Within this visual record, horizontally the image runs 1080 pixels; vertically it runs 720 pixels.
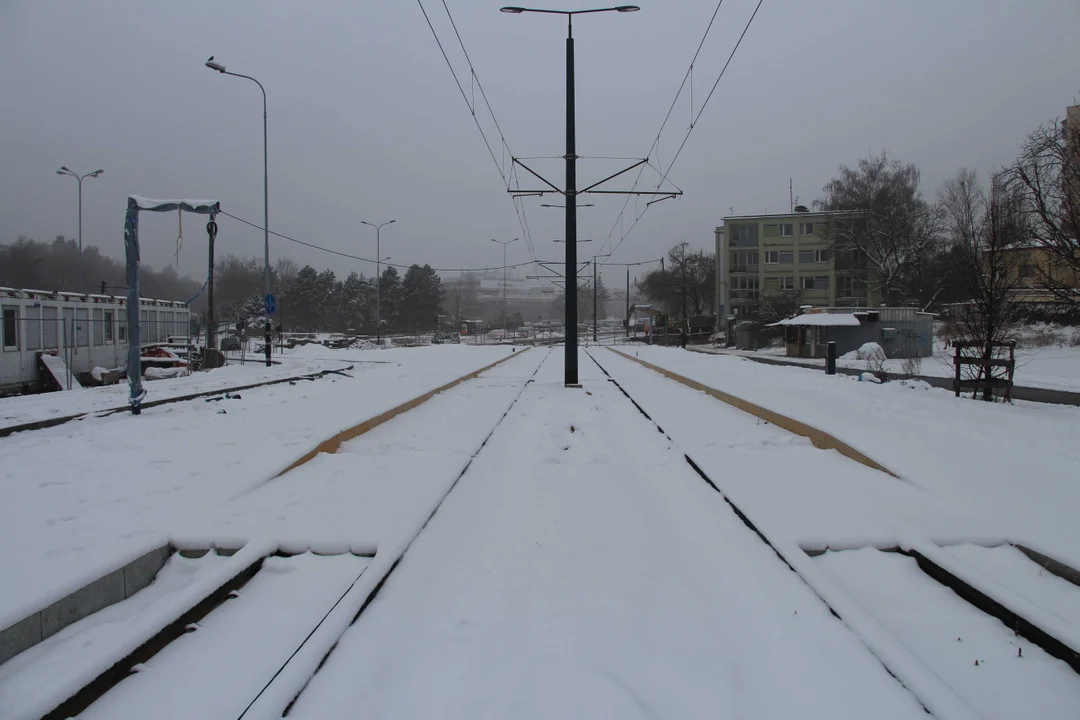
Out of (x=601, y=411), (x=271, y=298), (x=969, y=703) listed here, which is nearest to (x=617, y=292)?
(x=271, y=298)

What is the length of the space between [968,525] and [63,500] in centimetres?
683

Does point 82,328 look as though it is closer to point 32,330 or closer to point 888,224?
point 32,330

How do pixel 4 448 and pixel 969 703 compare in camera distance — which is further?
pixel 4 448

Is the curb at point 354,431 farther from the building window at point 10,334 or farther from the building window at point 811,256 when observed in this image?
the building window at point 811,256

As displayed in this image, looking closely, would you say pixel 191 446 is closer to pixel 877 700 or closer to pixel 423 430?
pixel 423 430

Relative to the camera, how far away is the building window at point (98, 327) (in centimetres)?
2708

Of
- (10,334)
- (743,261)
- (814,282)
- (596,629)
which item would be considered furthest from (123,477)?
(814,282)

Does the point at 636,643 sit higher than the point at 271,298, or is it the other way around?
the point at 271,298

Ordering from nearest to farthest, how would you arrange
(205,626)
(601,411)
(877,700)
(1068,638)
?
(877,700) → (1068,638) → (205,626) → (601,411)

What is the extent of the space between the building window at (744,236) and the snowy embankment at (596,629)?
69750mm

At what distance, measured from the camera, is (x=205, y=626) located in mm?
3422

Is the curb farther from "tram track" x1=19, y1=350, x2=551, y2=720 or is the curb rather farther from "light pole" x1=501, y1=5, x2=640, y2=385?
"light pole" x1=501, y1=5, x2=640, y2=385

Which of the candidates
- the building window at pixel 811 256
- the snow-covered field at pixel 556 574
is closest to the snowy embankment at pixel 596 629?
the snow-covered field at pixel 556 574

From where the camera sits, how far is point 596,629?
3346 millimetres
